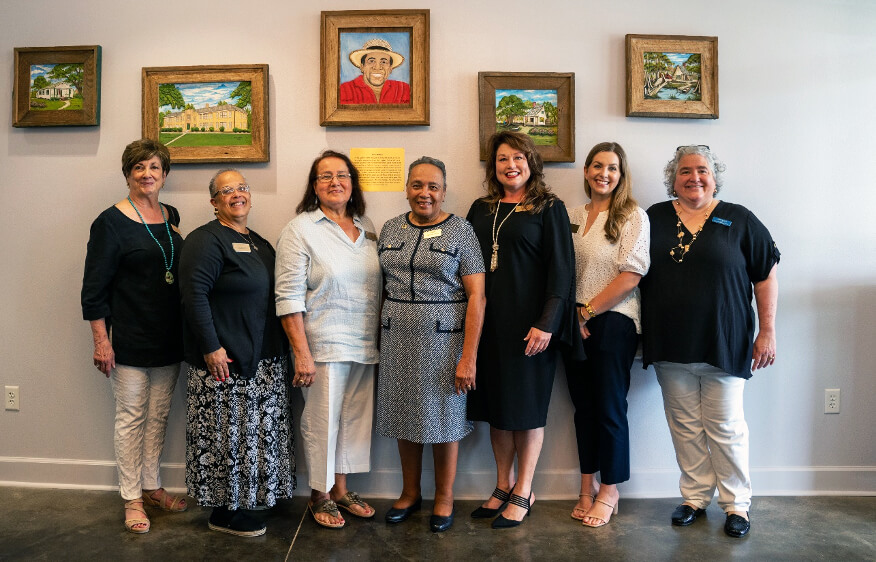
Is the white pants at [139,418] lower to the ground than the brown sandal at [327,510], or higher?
higher

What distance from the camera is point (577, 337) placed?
2.31 metres

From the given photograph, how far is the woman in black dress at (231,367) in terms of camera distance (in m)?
2.18

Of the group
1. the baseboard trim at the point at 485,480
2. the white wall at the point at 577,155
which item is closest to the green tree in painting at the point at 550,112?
the white wall at the point at 577,155

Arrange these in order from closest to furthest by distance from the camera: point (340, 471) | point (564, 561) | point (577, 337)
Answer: point (564, 561) < point (577, 337) < point (340, 471)

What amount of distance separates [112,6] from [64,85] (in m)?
0.45

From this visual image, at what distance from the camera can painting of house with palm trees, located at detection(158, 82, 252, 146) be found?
271cm

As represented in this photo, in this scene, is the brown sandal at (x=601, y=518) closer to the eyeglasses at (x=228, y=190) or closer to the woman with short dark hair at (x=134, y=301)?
the woman with short dark hair at (x=134, y=301)

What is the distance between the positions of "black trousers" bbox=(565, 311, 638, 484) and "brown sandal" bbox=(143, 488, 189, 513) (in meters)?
1.88

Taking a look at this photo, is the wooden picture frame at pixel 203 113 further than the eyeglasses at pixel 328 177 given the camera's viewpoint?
Yes

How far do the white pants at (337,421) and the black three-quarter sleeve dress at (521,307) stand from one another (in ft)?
1.88

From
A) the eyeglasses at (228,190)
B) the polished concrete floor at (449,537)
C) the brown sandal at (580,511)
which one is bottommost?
the polished concrete floor at (449,537)

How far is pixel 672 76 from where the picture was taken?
2.68m

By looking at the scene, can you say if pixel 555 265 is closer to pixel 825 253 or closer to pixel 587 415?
pixel 587 415

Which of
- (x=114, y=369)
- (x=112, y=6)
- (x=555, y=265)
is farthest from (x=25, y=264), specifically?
(x=555, y=265)
